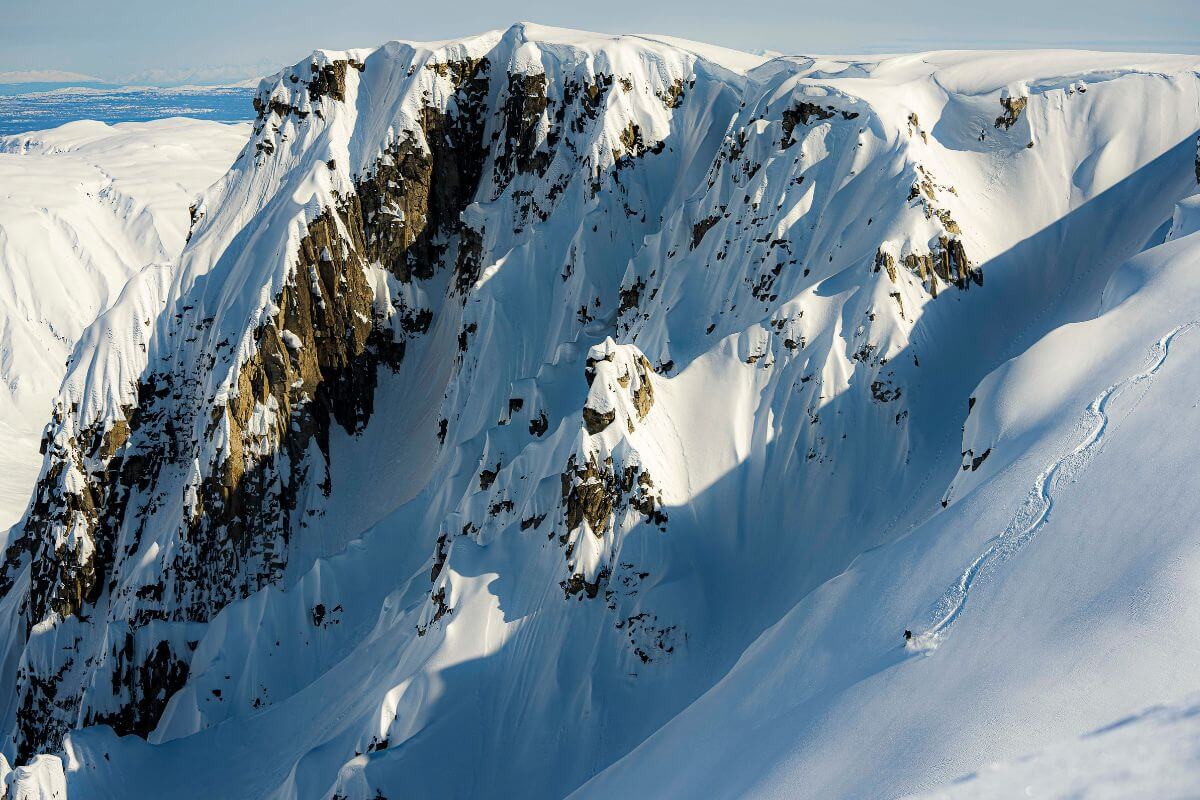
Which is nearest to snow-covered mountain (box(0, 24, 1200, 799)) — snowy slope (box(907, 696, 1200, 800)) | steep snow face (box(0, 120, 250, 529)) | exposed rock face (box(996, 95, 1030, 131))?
exposed rock face (box(996, 95, 1030, 131))

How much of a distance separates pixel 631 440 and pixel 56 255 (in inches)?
5794

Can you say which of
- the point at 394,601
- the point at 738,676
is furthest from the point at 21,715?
the point at 738,676

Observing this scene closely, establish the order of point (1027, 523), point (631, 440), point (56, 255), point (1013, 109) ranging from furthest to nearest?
1. point (56, 255)
2. point (1013, 109)
3. point (631, 440)
4. point (1027, 523)

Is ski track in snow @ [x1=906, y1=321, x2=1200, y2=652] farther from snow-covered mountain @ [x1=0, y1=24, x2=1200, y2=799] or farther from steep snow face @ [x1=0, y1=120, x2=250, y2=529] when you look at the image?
steep snow face @ [x1=0, y1=120, x2=250, y2=529]

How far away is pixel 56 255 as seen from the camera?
14712cm

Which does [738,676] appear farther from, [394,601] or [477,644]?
[394,601]

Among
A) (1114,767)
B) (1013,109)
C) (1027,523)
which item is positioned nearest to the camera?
(1114,767)

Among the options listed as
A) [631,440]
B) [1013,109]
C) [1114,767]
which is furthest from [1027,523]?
[1013,109]

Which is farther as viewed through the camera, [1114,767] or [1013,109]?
[1013,109]

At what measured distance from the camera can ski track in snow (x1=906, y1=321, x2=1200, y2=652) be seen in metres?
16.0

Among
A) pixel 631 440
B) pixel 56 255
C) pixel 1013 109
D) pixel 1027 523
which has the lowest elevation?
pixel 631 440

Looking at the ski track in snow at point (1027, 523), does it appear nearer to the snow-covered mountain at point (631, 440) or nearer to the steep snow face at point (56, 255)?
the snow-covered mountain at point (631, 440)

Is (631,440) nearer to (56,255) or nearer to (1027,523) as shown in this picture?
(1027,523)

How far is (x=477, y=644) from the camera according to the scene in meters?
34.2
